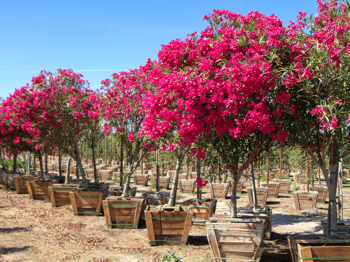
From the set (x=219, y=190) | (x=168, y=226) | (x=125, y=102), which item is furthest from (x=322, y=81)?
(x=219, y=190)

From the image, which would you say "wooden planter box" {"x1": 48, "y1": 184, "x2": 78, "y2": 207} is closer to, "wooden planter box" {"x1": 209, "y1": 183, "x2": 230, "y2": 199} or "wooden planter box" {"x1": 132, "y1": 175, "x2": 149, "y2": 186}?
"wooden planter box" {"x1": 209, "y1": 183, "x2": 230, "y2": 199}

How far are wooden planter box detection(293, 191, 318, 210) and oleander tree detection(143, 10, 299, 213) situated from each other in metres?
7.87

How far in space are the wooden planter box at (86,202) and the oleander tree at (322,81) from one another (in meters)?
7.13

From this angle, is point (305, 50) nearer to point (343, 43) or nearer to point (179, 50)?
point (343, 43)

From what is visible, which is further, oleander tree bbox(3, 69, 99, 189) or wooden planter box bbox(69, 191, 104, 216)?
oleander tree bbox(3, 69, 99, 189)

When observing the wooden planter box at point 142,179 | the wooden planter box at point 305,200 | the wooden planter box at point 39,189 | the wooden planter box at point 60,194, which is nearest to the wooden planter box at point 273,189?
the wooden planter box at point 305,200

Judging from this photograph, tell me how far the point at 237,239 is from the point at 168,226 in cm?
196

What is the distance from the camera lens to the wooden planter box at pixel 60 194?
11.6m

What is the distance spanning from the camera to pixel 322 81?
4945 mm

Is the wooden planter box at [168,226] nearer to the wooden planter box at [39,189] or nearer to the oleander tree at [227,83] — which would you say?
the oleander tree at [227,83]

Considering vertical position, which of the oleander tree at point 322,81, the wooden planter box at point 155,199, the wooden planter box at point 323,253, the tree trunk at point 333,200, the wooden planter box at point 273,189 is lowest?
the wooden planter box at point 273,189

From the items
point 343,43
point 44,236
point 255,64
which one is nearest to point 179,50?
point 255,64

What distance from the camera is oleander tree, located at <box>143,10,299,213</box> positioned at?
191 inches

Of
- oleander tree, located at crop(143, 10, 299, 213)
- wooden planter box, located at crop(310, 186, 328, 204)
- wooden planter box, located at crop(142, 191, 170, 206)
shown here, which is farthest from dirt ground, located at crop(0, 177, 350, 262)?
oleander tree, located at crop(143, 10, 299, 213)
